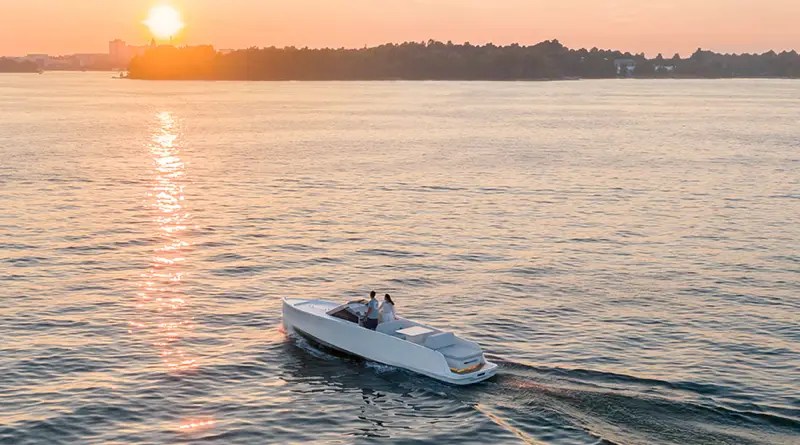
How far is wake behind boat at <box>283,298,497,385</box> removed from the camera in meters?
32.9

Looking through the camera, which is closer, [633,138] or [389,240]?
[389,240]

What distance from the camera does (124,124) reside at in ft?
544

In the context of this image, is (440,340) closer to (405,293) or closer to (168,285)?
(405,293)

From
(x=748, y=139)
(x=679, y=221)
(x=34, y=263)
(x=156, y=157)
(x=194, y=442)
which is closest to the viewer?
(x=194, y=442)

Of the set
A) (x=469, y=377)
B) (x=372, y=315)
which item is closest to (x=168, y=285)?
(x=372, y=315)

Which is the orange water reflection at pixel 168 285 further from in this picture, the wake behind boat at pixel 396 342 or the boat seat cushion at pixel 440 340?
the boat seat cushion at pixel 440 340

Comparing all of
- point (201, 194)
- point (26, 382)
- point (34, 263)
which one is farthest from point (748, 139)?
point (26, 382)

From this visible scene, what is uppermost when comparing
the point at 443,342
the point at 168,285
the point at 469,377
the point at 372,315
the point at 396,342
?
the point at 372,315

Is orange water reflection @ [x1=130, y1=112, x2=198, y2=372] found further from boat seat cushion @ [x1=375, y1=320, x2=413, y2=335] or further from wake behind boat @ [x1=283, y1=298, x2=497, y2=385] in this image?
boat seat cushion @ [x1=375, y1=320, x2=413, y2=335]

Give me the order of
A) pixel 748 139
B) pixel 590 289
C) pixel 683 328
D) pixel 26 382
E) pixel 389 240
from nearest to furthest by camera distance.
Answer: pixel 26 382 → pixel 683 328 → pixel 590 289 → pixel 389 240 → pixel 748 139

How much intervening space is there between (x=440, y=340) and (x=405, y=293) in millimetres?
13065

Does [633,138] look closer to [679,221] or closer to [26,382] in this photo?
[679,221]

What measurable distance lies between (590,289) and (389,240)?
1644cm

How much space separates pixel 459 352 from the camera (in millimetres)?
33125
